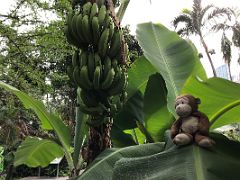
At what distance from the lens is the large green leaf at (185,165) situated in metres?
1.30

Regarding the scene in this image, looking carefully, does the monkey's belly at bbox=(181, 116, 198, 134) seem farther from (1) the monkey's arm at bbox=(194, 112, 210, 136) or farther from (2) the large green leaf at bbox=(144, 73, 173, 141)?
(2) the large green leaf at bbox=(144, 73, 173, 141)

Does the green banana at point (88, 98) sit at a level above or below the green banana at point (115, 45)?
below

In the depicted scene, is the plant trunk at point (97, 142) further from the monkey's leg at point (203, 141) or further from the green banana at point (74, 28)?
the monkey's leg at point (203, 141)

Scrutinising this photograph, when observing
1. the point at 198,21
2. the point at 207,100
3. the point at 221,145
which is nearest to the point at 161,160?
the point at 221,145

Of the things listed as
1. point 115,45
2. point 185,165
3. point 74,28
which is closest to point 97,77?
point 115,45

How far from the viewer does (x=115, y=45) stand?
6.74ft

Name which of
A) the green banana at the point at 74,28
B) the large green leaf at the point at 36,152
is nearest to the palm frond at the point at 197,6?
Answer: the large green leaf at the point at 36,152

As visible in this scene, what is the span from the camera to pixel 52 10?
5.69m

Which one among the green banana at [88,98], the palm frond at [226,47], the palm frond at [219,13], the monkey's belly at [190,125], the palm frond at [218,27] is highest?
the palm frond at [219,13]

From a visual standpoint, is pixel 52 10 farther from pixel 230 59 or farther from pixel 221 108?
pixel 230 59

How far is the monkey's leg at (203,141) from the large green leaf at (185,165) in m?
0.02

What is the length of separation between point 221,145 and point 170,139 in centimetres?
23

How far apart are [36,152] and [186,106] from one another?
189cm

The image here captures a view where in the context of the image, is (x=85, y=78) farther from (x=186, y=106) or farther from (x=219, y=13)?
(x=219, y=13)
